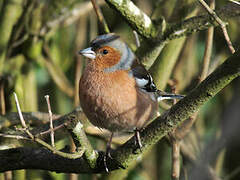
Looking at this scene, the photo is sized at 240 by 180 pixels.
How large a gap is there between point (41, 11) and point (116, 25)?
1221 millimetres

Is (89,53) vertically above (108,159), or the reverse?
(89,53)

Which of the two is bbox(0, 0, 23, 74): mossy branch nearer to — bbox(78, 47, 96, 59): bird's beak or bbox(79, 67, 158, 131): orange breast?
bbox(78, 47, 96, 59): bird's beak

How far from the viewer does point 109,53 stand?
3.47 m

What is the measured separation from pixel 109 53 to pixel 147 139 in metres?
1.04

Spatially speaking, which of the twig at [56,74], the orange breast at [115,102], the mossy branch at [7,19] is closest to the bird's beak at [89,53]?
the orange breast at [115,102]

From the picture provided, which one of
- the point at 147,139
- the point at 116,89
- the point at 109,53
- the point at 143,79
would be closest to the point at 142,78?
the point at 143,79

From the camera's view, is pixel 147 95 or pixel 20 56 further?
pixel 20 56

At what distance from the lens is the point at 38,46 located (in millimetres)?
4324

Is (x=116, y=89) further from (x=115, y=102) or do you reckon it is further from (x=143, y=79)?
(x=143, y=79)

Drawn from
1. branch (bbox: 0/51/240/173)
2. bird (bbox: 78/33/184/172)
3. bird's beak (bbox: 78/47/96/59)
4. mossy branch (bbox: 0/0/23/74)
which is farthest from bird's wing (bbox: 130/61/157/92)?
mossy branch (bbox: 0/0/23/74)

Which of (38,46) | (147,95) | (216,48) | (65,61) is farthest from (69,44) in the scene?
(147,95)

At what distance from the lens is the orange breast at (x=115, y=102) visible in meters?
3.05

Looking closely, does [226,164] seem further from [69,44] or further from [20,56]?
[20,56]

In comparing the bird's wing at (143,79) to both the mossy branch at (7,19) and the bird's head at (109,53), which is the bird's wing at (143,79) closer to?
the bird's head at (109,53)
